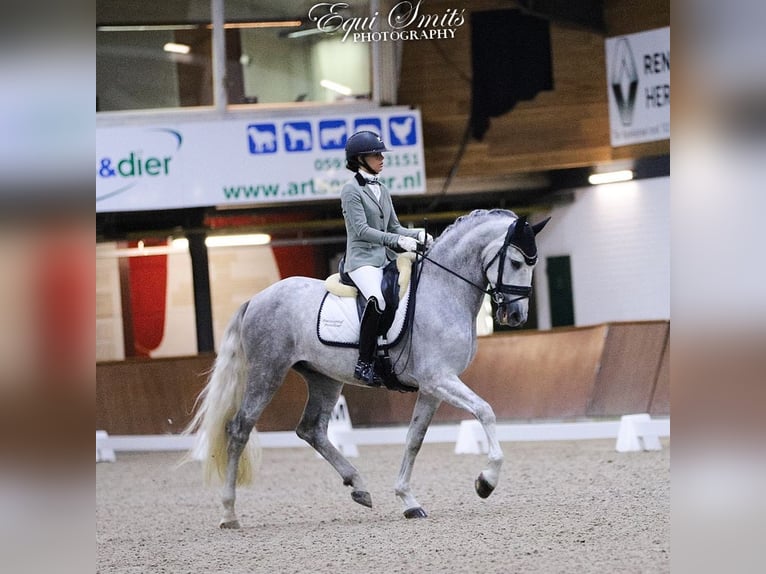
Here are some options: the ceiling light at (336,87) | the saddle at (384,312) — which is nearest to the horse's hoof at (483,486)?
the saddle at (384,312)

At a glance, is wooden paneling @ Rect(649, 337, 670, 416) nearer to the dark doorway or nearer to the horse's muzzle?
the dark doorway

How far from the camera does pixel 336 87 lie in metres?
10.5

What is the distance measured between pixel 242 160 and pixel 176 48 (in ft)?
4.05

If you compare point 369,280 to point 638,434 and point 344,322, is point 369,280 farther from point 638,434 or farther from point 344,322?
point 638,434

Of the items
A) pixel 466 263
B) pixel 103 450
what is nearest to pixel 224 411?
pixel 466 263

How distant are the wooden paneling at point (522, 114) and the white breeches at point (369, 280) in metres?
5.43

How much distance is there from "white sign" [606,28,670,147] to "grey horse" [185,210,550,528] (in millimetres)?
5212

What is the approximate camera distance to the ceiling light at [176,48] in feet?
34.7

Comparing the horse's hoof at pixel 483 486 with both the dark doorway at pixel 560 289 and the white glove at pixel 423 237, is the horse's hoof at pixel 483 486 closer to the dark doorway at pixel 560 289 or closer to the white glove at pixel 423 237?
the white glove at pixel 423 237

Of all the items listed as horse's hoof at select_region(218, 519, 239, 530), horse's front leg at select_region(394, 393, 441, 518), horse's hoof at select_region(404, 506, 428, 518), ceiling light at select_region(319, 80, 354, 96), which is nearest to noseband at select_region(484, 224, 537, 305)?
horse's front leg at select_region(394, 393, 441, 518)

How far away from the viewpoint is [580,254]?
1123 centimetres
